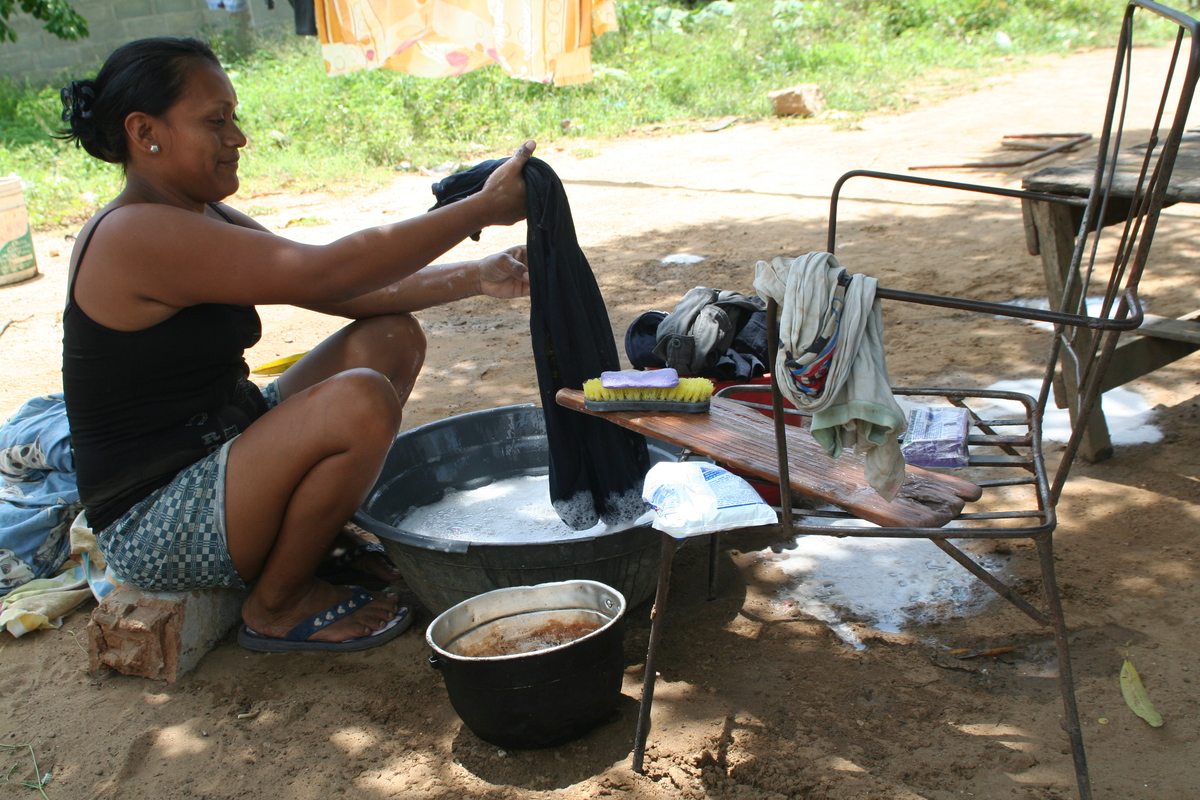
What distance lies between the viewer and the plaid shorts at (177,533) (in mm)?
2164

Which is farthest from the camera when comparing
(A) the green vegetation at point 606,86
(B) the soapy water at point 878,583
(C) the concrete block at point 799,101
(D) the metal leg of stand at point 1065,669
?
(C) the concrete block at point 799,101

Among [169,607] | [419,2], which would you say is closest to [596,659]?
[169,607]

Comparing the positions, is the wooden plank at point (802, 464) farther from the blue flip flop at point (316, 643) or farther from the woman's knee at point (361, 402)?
the blue flip flop at point (316, 643)

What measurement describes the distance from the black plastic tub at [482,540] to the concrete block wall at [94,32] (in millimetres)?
11081

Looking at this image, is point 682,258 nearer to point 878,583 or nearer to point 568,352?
point 878,583

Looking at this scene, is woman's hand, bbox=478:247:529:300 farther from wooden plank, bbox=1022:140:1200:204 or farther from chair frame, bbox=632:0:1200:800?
wooden plank, bbox=1022:140:1200:204

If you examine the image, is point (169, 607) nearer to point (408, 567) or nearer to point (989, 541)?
point (408, 567)

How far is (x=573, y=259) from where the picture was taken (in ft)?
7.02

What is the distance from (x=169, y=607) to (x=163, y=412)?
1.56 ft

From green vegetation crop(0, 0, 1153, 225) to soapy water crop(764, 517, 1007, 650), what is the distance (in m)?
6.49

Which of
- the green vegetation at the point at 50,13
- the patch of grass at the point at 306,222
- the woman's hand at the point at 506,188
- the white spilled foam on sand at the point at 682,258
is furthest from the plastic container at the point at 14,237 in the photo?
the woman's hand at the point at 506,188

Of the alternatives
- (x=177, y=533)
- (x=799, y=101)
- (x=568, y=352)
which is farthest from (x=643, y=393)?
(x=799, y=101)

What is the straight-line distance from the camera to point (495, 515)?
2.70 meters

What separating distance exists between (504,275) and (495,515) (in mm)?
716
